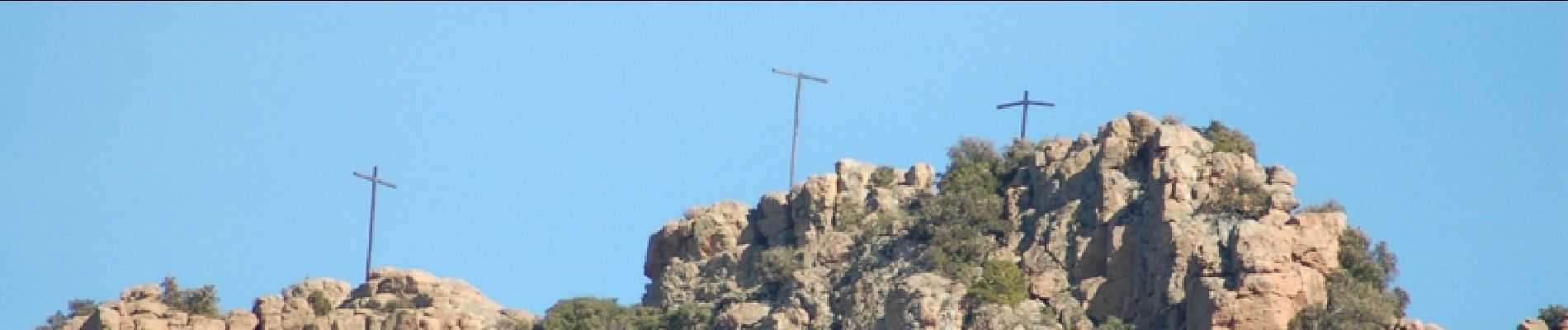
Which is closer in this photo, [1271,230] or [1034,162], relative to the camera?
[1271,230]

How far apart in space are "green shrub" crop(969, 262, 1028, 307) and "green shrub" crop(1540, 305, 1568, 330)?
578 inches

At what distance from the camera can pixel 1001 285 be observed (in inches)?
4574

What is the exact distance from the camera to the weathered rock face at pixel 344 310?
12600cm

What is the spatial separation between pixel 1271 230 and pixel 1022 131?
66.3 feet

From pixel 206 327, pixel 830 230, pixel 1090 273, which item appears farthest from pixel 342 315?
pixel 1090 273

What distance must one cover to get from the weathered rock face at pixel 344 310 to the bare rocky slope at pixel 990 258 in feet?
0.22

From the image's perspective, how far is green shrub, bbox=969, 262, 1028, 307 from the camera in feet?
379

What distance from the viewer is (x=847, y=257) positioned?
12094 cm

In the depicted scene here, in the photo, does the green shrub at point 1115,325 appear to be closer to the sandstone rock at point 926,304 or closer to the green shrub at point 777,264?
the sandstone rock at point 926,304

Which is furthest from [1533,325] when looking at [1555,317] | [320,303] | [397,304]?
[320,303]

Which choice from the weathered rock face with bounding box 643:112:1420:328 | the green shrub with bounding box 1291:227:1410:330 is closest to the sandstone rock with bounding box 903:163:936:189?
the weathered rock face with bounding box 643:112:1420:328

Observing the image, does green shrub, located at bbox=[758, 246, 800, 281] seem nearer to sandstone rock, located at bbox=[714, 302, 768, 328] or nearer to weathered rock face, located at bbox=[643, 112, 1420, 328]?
weathered rock face, located at bbox=[643, 112, 1420, 328]

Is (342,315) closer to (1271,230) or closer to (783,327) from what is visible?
(783,327)

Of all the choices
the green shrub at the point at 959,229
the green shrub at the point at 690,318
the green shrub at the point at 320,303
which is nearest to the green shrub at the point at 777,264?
the green shrub at the point at 690,318
